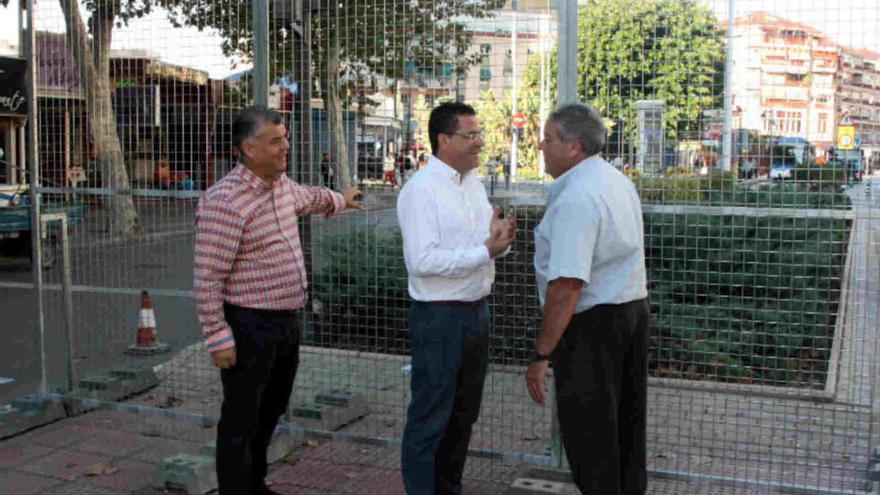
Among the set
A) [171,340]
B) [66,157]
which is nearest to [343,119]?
[66,157]

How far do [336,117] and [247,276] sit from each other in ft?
4.78

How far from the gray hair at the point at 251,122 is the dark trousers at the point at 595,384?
175 centimetres

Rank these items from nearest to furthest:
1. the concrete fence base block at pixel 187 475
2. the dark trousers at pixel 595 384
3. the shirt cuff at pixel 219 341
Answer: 1. the dark trousers at pixel 595 384
2. the shirt cuff at pixel 219 341
3. the concrete fence base block at pixel 187 475

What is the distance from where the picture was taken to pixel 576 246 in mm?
3568

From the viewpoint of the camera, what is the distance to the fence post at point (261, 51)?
5.27 meters

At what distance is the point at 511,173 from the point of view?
15.9 ft

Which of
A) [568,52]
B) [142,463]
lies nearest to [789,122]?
[568,52]

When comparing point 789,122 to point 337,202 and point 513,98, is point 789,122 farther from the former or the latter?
point 337,202

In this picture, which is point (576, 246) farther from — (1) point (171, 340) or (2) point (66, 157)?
(1) point (171, 340)

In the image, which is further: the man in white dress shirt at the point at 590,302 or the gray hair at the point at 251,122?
the gray hair at the point at 251,122

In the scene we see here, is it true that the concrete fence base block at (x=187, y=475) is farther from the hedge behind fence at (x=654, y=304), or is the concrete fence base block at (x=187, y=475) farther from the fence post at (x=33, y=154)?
the fence post at (x=33, y=154)

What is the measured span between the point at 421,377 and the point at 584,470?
90 cm

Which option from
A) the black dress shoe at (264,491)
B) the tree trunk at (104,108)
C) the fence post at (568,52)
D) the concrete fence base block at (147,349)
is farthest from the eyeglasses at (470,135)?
the concrete fence base block at (147,349)

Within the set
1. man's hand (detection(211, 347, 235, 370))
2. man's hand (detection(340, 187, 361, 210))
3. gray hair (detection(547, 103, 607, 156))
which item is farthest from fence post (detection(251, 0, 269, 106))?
gray hair (detection(547, 103, 607, 156))
